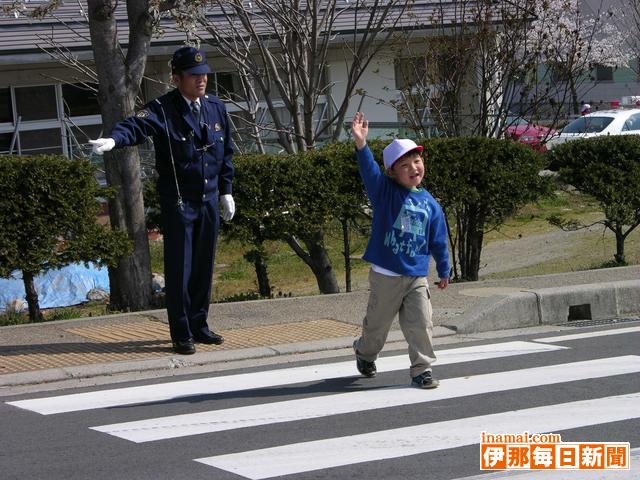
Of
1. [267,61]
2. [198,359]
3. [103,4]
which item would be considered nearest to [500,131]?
[267,61]

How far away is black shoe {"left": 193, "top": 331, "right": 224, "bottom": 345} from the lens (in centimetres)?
828

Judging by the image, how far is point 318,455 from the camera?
18.2ft

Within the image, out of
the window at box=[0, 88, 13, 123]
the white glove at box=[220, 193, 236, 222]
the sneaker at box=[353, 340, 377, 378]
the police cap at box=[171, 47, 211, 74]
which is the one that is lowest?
the sneaker at box=[353, 340, 377, 378]

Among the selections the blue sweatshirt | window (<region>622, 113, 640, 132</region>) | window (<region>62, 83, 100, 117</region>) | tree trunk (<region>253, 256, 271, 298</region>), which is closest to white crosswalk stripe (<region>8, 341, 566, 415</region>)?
the blue sweatshirt

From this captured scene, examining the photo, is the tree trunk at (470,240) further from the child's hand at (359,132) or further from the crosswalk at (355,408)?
the child's hand at (359,132)

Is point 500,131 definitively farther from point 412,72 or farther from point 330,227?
point 330,227

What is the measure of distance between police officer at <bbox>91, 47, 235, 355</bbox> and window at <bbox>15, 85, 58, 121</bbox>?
39.9ft

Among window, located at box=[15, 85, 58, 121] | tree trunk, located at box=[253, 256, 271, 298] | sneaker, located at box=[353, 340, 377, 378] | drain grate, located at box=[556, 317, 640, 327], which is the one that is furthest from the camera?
window, located at box=[15, 85, 58, 121]

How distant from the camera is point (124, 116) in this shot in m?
9.77

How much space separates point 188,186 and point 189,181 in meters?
0.04

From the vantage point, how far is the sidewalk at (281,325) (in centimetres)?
780

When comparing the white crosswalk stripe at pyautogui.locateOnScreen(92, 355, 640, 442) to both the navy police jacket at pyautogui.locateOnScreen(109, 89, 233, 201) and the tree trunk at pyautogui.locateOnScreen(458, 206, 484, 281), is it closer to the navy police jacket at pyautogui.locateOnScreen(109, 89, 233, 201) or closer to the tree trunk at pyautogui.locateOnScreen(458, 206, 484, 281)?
the navy police jacket at pyautogui.locateOnScreen(109, 89, 233, 201)

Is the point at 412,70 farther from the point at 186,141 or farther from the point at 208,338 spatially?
the point at 208,338

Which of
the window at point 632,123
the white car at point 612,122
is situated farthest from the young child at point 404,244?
the window at point 632,123
